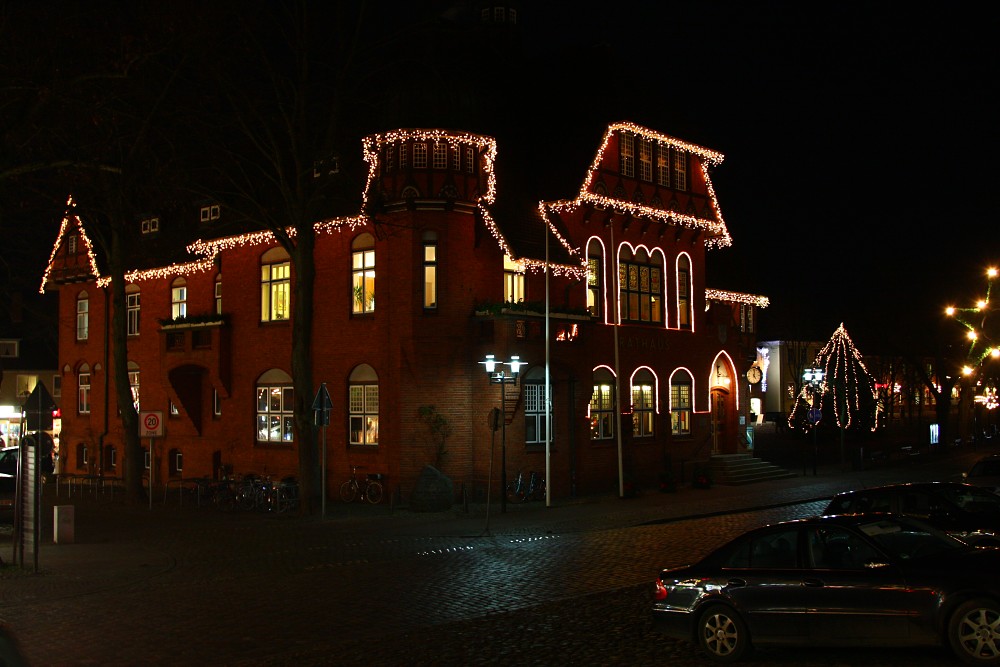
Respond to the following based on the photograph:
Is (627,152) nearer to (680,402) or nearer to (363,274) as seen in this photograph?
(680,402)

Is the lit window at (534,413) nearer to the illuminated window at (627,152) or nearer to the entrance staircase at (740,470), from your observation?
the entrance staircase at (740,470)

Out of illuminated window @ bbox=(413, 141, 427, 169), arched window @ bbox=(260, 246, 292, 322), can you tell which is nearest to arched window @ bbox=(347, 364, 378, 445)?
arched window @ bbox=(260, 246, 292, 322)

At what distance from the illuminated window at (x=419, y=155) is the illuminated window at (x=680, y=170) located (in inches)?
463

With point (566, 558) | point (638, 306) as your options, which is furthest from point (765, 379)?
point (566, 558)

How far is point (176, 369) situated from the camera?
129 ft

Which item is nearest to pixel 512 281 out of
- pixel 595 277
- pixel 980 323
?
pixel 595 277

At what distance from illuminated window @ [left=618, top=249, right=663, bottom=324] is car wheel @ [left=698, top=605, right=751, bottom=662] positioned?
2637 cm

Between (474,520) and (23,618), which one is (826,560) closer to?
(23,618)

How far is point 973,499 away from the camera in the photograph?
18.2m

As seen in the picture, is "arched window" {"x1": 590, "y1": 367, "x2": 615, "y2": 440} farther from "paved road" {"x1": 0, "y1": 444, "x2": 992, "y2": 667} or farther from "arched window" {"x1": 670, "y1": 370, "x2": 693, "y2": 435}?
"paved road" {"x1": 0, "y1": 444, "x2": 992, "y2": 667}

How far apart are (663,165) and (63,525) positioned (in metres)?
24.5

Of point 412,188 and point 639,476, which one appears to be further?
point 639,476

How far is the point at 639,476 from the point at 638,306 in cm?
616

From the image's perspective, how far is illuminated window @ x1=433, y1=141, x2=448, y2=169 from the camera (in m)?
31.6
